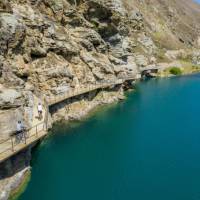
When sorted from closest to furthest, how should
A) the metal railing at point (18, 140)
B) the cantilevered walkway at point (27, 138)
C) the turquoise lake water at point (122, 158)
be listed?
the cantilevered walkway at point (27, 138) → the metal railing at point (18, 140) → the turquoise lake water at point (122, 158)

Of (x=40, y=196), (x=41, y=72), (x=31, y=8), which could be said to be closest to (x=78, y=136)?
(x=41, y=72)

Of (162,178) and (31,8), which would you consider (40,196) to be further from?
(31,8)

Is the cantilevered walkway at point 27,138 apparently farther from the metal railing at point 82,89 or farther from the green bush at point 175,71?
the green bush at point 175,71

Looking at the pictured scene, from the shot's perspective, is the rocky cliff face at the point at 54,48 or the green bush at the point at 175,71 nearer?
the rocky cliff face at the point at 54,48

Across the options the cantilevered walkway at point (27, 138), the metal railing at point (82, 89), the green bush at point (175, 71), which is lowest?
the cantilevered walkway at point (27, 138)

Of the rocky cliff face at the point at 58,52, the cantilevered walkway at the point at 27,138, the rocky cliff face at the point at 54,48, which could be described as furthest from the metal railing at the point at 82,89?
the rocky cliff face at the point at 54,48

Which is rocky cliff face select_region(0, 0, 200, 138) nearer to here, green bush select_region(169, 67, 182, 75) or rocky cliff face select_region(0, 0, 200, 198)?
rocky cliff face select_region(0, 0, 200, 198)

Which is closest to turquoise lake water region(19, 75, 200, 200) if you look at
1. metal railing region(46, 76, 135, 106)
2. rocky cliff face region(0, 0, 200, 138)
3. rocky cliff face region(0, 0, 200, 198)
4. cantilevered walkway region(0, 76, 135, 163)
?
cantilevered walkway region(0, 76, 135, 163)
